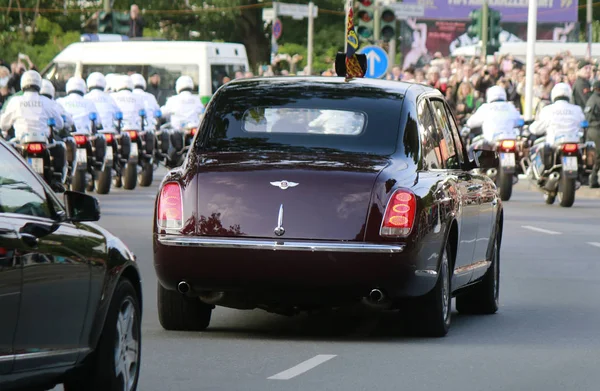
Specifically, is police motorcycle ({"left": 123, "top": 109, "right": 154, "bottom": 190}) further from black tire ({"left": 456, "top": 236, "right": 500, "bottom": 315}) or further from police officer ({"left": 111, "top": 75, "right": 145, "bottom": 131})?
black tire ({"left": 456, "top": 236, "right": 500, "bottom": 315})

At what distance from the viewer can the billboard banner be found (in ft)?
267

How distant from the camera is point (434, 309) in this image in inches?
416

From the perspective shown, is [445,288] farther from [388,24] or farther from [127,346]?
[388,24]

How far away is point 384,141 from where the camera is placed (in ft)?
35.4

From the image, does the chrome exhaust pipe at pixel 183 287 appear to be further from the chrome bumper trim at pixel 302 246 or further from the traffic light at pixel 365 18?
the traffic light at pixel 365 18

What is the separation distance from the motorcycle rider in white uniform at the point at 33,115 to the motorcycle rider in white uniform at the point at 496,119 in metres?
6.59

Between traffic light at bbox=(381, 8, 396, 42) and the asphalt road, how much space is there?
1872 cm

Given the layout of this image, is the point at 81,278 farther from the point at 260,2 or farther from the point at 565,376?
the point at 260,2

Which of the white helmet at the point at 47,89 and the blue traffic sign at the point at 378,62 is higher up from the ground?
the blue traffic sign at the point at 378,62

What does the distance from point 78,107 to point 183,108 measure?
182 inches

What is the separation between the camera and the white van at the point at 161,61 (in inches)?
1569

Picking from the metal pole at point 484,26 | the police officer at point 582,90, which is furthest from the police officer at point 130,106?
the metal pole at point 484,26

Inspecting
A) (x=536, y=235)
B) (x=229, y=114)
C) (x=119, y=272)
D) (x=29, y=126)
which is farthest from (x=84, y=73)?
(x=119, y=272)

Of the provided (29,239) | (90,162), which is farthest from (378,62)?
(29,239)
